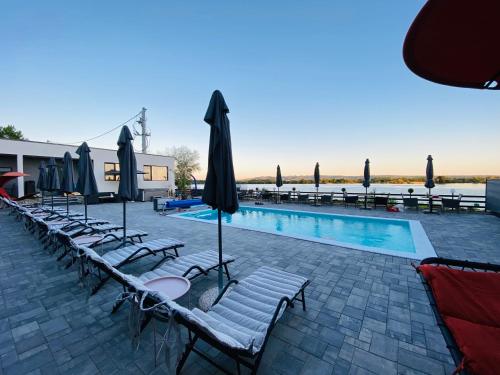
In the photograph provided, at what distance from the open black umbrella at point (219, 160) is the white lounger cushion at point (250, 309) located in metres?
1.05

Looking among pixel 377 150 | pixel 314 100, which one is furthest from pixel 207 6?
pixel 377 150

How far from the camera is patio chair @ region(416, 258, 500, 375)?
134 centimetres

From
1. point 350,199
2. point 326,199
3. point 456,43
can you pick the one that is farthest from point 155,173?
point 456,43

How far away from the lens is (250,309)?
232cm

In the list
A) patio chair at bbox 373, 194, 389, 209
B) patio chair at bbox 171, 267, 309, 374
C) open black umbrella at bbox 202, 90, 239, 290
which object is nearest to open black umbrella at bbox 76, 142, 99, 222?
open black umbrella at bbox 202, 90, 239, 290

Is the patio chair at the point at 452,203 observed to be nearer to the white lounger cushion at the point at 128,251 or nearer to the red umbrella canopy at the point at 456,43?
the red umbrella canopy at the point at 456,43

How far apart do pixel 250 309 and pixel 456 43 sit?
8.53 ft

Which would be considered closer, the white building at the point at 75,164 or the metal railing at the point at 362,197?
the metal railing at the point at 362,197

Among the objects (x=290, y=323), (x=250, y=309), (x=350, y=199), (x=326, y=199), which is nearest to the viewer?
(x=250, y=309)

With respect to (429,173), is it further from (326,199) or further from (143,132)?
(143,132)

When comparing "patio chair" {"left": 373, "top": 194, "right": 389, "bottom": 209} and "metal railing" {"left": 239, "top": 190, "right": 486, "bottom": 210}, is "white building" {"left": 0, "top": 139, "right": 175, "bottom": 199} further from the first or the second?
"patio chair" {"left": 373, "top": 194, "right": 389, "bottom": 209}

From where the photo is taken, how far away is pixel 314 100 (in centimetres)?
1616

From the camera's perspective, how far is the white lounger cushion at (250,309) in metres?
1.77

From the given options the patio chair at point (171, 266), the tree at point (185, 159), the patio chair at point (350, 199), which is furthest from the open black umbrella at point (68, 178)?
the tree at point (185, 159)
